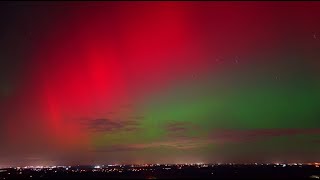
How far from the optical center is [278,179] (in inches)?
3826

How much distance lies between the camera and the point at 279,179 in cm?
9719

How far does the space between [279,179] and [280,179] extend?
223 millimetres

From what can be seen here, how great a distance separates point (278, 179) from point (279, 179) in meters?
0.23

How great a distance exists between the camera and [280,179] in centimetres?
9712

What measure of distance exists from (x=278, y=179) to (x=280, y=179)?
45cm
